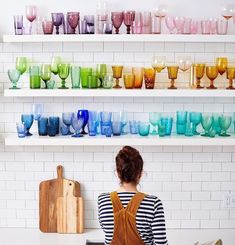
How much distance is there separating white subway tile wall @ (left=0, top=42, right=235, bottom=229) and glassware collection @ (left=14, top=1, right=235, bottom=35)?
13 centimetres

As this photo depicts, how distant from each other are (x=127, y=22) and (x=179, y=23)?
0.33 meters

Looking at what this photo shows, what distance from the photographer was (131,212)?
2.27m

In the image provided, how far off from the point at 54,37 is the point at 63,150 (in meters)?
0.78

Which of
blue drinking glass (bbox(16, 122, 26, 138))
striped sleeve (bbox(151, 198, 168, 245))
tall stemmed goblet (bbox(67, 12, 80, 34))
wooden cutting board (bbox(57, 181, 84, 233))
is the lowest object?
wooden cutting board (bbox(57, 181, 84, 233))

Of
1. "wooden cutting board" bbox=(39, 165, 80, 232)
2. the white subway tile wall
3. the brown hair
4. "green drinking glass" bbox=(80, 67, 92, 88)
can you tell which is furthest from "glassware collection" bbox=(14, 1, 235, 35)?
the brown hair

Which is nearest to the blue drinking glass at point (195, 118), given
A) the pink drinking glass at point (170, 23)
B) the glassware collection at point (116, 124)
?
the glassware collection at point (116, 124)

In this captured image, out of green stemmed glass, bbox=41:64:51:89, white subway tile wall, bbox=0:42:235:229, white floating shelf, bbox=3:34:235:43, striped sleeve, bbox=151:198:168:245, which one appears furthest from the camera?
white subway tile wall, bbox=0:42:235:229

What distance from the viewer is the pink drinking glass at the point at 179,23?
326cm

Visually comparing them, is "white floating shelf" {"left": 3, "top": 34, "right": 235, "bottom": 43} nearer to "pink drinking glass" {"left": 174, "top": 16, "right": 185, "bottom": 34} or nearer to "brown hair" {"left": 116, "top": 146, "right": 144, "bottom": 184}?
"pink drinking glass" {"left": 174, "top": 16, "right": 185, "bottom": 34}

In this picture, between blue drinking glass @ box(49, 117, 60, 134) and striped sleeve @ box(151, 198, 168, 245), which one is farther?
blue drinking glass @ box(49, 117, 60, 134)

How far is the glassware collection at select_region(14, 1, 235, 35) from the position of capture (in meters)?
3.27

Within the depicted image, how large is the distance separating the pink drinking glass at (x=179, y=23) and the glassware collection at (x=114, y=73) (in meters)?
0.18

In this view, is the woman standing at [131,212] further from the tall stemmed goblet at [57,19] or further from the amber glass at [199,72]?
the tall stemmed goblet at [57,19]

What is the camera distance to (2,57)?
11.2 ft
